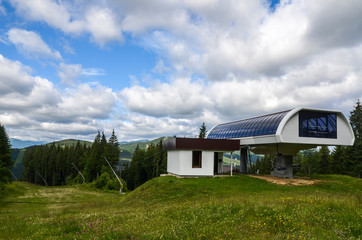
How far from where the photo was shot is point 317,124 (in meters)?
32.1

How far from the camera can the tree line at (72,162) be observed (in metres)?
70.6

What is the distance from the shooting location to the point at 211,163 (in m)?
31.4

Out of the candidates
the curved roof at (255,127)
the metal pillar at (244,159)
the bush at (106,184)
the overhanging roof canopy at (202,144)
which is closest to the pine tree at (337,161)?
the metal pillar at (244,159)

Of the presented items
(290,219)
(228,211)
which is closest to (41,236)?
(228,211)

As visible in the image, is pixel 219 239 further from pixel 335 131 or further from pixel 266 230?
pixel 335 131

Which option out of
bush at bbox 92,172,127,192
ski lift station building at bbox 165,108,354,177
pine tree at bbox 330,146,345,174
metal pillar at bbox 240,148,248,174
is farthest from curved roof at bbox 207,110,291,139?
pine tree at bbox 330,146,345,174

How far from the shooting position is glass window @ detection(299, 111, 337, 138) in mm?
31328

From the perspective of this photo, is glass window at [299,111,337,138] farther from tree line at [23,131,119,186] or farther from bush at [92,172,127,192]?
tree line at [23,131,119,186]

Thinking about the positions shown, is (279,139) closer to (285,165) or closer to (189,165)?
(285,165)

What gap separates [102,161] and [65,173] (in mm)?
38707

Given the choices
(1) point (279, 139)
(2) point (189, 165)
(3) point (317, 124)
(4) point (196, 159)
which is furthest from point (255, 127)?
(2) point (189, 165)

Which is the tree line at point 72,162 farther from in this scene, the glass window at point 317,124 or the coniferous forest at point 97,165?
the glass window at point 317,124

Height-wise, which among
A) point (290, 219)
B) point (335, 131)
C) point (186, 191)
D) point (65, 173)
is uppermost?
point (335, 131)

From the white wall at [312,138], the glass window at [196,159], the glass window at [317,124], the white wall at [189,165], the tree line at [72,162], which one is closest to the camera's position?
the white wall at [312,138]
